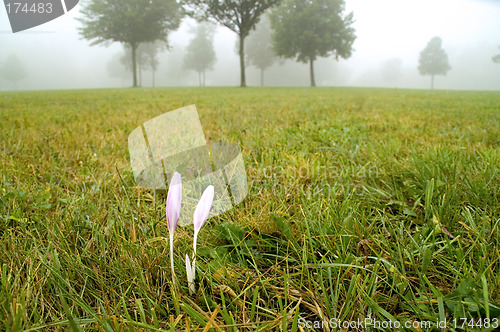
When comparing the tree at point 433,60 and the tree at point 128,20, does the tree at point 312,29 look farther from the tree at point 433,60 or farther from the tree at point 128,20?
the tree at point 433,60

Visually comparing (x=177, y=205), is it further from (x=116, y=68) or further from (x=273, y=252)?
(x=116, y=68)

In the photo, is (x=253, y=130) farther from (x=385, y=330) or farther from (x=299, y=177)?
(x=385, y=330)

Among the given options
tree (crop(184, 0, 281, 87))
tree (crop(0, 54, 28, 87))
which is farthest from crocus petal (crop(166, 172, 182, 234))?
tree (crop(0, 54, 28, 87))

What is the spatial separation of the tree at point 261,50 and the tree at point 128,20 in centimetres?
2196

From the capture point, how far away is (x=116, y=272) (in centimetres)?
87

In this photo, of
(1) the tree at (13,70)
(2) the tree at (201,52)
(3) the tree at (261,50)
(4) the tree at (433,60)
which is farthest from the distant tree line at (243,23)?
(1) the tree at (13,70)

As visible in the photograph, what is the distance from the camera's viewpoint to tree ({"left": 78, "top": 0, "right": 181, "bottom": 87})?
27.4 metres

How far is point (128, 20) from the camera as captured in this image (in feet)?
88.8

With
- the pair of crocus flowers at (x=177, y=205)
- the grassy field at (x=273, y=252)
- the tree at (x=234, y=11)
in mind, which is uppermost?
the tree at (x=234, y=11)

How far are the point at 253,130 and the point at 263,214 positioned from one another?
6.57ft

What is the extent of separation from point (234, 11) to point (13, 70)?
63166 mm

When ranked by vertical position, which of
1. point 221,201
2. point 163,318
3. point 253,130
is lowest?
point 163,318

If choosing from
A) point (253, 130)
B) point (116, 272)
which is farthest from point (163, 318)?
point (253, 130)

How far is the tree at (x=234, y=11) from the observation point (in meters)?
23.4
